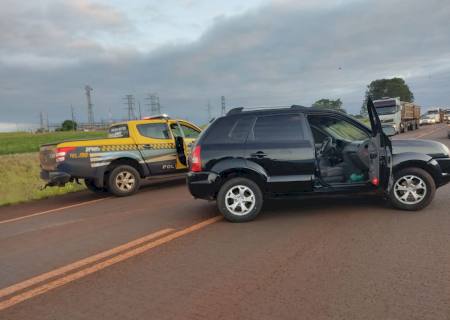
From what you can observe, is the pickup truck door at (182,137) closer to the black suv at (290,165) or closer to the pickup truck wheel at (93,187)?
the pickup truck wheel at (93,187)

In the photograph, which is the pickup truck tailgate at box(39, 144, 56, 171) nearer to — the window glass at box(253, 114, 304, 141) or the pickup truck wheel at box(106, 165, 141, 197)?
the pickup truck wheel at box(106, 165, 141, 197)

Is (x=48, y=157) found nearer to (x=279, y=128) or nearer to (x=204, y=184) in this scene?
(x=204, y=184)

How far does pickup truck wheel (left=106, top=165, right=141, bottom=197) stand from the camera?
1006 cm

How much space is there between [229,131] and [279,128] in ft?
2.56

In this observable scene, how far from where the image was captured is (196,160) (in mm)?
6562

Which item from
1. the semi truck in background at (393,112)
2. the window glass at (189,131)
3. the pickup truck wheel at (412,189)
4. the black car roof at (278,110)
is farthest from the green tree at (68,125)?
the pickup truck wheel at (412,189)

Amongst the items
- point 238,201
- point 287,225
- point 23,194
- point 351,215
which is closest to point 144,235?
point 238,201

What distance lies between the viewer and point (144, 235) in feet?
19.5

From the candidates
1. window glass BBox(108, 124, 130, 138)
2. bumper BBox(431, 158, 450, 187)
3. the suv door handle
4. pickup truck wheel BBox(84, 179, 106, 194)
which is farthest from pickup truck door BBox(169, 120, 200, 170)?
bumper BBox(431, 158, 450, 187)

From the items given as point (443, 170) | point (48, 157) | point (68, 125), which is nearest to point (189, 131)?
point (48, 157)

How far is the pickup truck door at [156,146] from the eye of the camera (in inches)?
419

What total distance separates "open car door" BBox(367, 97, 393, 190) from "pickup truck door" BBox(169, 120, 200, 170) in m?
5.50

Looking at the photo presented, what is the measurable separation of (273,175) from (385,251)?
7.10ft

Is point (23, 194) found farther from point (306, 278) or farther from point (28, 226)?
point (306, 278)
